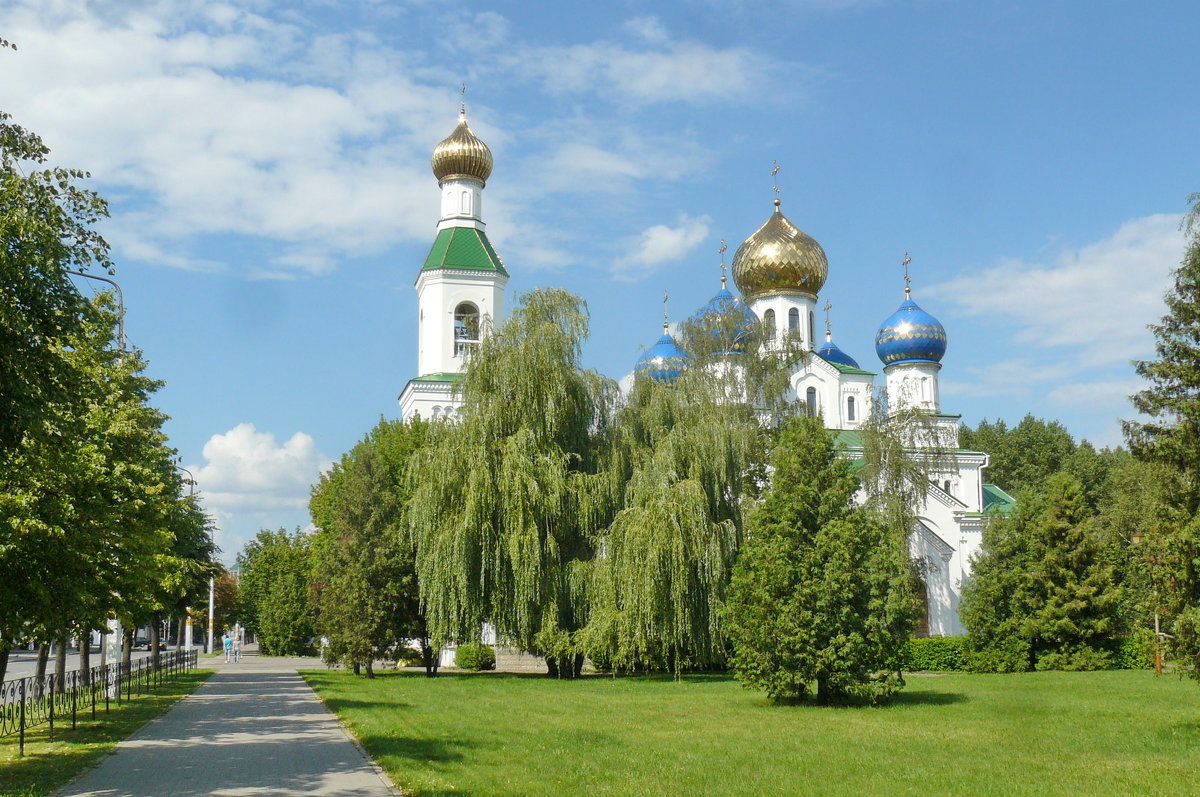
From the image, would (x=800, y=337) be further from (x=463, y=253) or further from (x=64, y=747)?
(x=64, y=747)

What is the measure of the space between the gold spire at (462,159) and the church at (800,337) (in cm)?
4

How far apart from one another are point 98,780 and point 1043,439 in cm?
7052

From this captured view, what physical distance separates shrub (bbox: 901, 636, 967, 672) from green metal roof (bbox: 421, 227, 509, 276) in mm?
22651

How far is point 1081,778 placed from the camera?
1130 cm

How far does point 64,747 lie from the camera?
45.8 ft

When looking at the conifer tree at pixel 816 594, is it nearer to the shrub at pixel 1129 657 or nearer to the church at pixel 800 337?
the shrub at pixel 1129 657

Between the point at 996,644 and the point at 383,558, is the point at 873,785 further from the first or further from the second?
the point at 996,644

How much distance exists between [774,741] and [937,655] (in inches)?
787

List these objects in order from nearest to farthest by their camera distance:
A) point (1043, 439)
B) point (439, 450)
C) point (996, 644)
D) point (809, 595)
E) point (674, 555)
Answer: point (809, 595) → point (674, 555) → point (439, 450) → point (996, 644) → point (1043, 439)

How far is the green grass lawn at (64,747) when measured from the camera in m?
11.3

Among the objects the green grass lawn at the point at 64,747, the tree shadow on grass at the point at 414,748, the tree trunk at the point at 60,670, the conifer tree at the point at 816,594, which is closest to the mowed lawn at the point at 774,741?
the tree shadow on grass at the point at 414,748

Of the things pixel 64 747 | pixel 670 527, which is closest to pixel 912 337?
pixel 670 527

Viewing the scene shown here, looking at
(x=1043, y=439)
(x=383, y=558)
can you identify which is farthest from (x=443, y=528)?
(x=1043, y=439)

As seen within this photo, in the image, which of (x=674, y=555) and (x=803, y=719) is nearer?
(x=803, y=719)
